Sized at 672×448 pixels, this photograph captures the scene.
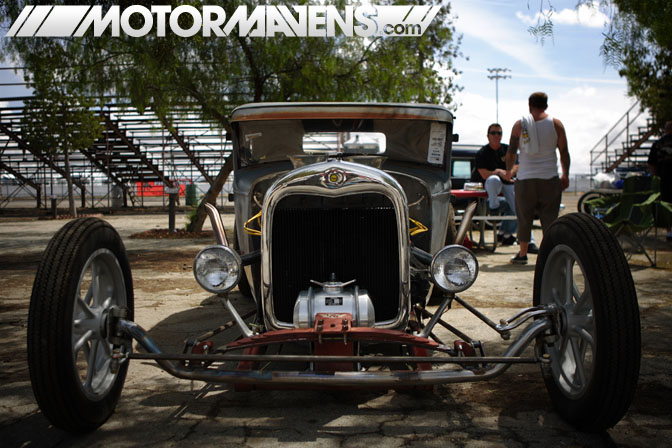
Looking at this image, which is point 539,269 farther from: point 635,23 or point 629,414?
point 635,23

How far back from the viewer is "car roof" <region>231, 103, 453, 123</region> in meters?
4.38

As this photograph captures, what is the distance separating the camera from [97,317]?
2959 mm

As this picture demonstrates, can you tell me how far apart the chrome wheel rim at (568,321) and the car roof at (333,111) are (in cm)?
173

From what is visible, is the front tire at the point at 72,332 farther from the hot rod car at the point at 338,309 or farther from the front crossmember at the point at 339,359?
the front crossmember at the point at 339,359

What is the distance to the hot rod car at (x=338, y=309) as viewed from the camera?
2588 mm

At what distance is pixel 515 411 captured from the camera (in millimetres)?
3027

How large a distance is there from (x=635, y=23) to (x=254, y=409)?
4794 mm

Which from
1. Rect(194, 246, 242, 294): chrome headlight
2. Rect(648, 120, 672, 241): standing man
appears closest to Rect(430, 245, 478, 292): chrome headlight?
Rect(194, 246, 242, 294): chrome headlight

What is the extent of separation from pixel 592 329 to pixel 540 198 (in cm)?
417

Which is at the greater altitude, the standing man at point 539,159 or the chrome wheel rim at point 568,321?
the standing man at point 539,159

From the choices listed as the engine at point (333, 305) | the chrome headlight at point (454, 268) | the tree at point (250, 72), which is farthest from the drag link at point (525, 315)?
the tree at point (250, 72)

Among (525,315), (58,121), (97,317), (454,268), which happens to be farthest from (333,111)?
(58,121)

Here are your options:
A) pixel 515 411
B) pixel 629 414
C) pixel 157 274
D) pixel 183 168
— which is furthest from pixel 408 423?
pixel 183 168

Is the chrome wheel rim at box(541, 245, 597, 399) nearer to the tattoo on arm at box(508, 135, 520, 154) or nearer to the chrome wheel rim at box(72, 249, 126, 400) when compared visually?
the chrome wheel rim at box(72, 249, 126, 400)
